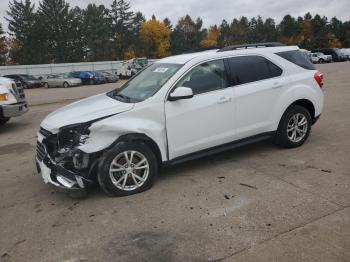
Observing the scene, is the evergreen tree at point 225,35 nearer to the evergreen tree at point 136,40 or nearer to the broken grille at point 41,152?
the evergreen tree at point 136,40

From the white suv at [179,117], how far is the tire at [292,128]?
17 mm

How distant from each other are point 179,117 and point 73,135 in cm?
142

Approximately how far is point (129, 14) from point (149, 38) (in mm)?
6228

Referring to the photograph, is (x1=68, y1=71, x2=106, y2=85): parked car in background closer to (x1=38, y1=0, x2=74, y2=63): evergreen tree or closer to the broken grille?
the broken grille

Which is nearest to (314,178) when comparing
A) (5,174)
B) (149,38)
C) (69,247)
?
(69,247)

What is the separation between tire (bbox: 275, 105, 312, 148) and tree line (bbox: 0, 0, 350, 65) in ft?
147

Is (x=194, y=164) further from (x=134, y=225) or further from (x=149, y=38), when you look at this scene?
(x=149, y=38)

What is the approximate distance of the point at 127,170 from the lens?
4895 mm

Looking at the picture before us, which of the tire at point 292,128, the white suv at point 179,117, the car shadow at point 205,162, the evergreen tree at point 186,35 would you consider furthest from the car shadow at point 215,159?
the evergreen tree at point 186,35

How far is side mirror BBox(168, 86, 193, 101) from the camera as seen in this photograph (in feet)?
16.8

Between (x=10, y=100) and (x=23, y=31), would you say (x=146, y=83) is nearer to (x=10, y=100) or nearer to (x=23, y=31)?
(x=10, y=100)

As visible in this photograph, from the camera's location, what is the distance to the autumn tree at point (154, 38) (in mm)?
78500

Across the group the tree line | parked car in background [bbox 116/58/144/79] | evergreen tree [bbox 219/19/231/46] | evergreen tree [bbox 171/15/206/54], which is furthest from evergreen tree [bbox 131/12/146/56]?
parked car in background [bbox 116/58/144/79]

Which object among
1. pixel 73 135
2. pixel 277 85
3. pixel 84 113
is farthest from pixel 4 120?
pixel 277 85
